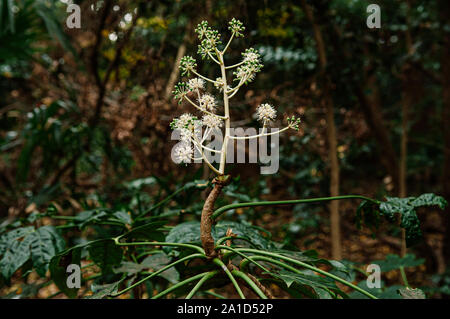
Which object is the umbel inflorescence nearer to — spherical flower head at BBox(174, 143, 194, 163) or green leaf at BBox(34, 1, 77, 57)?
spherical flower head at BBox(174, 143, 194, 163)

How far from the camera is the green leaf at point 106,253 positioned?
590mm

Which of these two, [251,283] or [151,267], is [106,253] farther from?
[251,283]

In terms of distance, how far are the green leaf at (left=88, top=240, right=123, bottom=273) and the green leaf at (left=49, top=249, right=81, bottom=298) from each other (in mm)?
28

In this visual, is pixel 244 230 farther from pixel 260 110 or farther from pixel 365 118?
pixel 365 118

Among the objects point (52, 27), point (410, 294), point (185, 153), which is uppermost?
point (52, 27)

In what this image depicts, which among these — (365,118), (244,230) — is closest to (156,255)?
(244,230)

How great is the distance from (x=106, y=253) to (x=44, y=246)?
0.51 ft

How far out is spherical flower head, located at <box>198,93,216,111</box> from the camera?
50 centimetres

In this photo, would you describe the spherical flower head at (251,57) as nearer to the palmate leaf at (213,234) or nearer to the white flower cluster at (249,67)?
the white flower cluster at (249,67)

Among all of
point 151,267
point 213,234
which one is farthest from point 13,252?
point 213,234

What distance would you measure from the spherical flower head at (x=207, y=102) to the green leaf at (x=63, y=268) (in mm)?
360

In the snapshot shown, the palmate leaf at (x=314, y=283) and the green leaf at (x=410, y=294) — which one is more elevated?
the palmate leaf at (x=314, y=283)

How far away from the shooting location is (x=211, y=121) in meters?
0.49

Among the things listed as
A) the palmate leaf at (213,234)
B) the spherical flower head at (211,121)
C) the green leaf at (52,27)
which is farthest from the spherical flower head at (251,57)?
the green leaf at (52,27)
